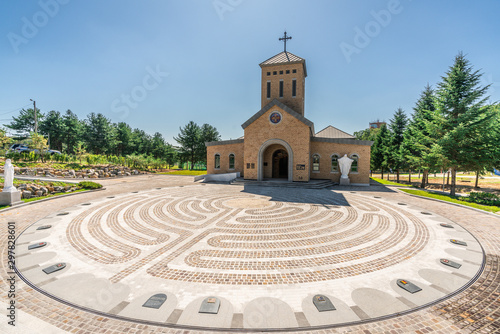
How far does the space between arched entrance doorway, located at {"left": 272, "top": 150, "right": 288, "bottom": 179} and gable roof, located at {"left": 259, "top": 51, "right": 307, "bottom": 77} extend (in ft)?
37.2

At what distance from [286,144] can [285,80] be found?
368 inches

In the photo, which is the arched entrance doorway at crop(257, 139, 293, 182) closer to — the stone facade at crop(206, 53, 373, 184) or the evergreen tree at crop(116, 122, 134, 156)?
the stone facade at crop(206, 53, 373, 184)

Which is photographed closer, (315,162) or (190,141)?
(315,162)

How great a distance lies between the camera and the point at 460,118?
16.8 m

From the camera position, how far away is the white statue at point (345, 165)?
23.6 metres

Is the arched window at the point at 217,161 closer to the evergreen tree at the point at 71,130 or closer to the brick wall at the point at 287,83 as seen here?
the brick wall at the point at 287,83

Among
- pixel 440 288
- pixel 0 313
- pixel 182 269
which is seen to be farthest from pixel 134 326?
pixel 440 288

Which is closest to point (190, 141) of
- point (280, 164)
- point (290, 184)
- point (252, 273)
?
point (280, 164)

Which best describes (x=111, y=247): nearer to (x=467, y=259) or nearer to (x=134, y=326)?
(x=134, y=326)

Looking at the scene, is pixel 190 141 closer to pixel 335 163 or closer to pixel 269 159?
pixel 269 159

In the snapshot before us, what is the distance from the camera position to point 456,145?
1683 centimetres

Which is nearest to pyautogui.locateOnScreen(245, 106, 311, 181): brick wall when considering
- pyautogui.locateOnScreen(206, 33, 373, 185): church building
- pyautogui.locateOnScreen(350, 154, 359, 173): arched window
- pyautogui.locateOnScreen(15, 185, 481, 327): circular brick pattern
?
pyautogui.locateOnScreen(206, 33, 373, 185): church building

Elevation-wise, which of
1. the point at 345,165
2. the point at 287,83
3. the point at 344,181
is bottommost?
the point at 344,181

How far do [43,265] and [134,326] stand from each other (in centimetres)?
410
